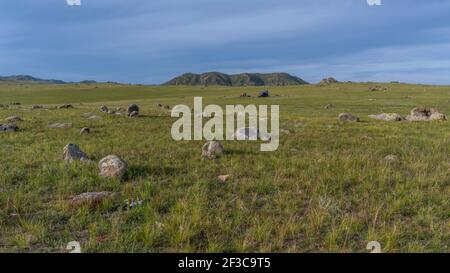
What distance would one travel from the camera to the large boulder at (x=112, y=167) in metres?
Result: 9.42

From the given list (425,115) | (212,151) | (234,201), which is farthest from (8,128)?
(425,115)

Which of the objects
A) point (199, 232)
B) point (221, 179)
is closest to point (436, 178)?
point (221, 179)

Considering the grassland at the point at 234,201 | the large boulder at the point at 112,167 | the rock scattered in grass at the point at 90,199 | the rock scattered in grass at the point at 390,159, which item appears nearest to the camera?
the grassland at the point at 234,201

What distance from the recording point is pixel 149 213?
7.12m

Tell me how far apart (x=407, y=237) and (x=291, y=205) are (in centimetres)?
228

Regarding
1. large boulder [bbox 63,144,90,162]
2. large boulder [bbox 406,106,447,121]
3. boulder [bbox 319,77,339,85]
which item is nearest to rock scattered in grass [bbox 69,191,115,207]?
large boulder [bbox 63,144,90,162]

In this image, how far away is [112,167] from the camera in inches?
378

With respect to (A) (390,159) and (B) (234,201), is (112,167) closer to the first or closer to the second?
(B) (234,201)

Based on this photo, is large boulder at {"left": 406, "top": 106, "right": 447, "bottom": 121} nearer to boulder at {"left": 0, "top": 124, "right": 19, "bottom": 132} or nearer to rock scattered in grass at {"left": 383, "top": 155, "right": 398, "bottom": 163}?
rock scattered in grass at {"left": 383, "top": 155, "right": 398, "bottom": 163}

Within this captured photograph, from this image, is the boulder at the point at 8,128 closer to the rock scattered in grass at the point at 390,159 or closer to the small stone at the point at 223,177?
the small stone at the point at 223,177

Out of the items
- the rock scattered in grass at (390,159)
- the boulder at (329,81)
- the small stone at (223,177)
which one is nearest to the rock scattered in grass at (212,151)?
the small stone at (223,177)

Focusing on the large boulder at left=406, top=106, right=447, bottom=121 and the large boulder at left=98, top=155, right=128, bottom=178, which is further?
the large boulder at left=406, top=106, right=447, bottom=121

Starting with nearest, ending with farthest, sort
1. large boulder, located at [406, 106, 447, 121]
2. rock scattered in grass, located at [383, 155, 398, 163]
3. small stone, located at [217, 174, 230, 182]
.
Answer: small stone, located at [217, 174, 230, 182], rock scattered in grass, located at [383, 155, 398, 163], large boulder, located at [406, 106, 447, 121]

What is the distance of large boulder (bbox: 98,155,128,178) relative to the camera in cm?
942
